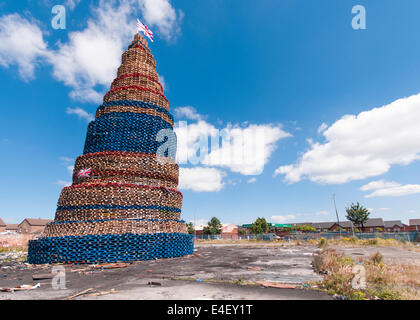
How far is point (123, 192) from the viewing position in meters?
15.9

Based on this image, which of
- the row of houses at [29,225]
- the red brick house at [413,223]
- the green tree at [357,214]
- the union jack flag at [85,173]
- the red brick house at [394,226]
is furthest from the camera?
the red brick house at [413,223]

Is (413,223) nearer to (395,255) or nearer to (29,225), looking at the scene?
(395,255)

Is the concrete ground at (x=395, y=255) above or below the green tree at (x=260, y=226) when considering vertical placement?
above

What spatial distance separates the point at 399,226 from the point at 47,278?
10758cm

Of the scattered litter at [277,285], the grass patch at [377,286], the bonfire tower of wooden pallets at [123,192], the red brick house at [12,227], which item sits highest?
the bonfire tower of wooden pallets at [123,192]

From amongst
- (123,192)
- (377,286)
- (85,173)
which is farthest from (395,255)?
(85,173)

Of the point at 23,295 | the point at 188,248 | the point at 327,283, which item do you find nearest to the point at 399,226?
the point at 188,248

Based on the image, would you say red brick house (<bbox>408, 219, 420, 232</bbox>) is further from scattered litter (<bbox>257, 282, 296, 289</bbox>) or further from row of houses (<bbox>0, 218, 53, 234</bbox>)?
row of houses (<bbox>0, 218, 53, 234</bbox>)

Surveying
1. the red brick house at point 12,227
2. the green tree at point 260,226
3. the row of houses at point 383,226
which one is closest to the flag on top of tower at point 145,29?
the green tree at point 260,226

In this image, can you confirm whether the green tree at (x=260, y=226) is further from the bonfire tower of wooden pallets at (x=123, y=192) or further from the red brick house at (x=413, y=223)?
the red brick house at (x=413, y=223)

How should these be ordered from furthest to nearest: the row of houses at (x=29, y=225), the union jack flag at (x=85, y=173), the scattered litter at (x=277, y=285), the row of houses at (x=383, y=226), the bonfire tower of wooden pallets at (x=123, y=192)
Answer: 1. the row of houses at (x=29, y=225)
2. the row of houses at (x=383, y=226)
3. the union jack flag at (x=85, y=173)
4. the bonfire tower of wooden pallets at (x=123, y=192)
5. the scattered litter at (x=277, y=285)

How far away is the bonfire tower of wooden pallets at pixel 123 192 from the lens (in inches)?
526
